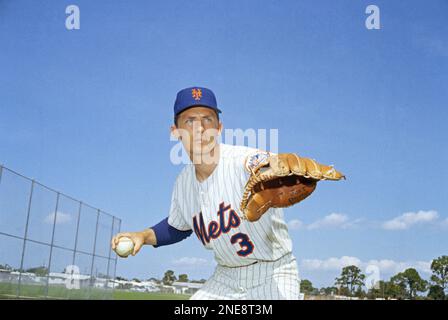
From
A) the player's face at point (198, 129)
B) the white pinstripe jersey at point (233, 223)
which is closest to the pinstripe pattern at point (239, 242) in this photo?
the white pinstripe jersey at point (233, 223)

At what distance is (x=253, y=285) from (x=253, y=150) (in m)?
0.70

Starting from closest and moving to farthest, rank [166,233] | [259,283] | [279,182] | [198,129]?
1. [279,182]
2. [259,283]
3. [198,129]
4. [166,233]

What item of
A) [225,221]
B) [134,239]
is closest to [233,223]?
[225,221]

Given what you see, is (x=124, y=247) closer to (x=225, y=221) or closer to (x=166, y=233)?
(x=166, y=233)

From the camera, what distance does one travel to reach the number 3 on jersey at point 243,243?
2545 mm

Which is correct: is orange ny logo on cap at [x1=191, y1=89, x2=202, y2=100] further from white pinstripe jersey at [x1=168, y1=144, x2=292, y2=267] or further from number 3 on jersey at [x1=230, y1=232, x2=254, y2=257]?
number 3 on jersey at [x1=230, y1=232, x2=254, y2=257]

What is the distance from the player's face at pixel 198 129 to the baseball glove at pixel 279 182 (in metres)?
0.44

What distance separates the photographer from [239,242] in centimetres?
256

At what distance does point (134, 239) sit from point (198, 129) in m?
0.69

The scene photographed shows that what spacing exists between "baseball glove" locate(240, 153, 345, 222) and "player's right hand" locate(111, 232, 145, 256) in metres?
0.77

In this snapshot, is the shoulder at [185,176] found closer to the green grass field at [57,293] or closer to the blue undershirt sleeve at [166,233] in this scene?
the blue undershirt sleeve at [166,233]
